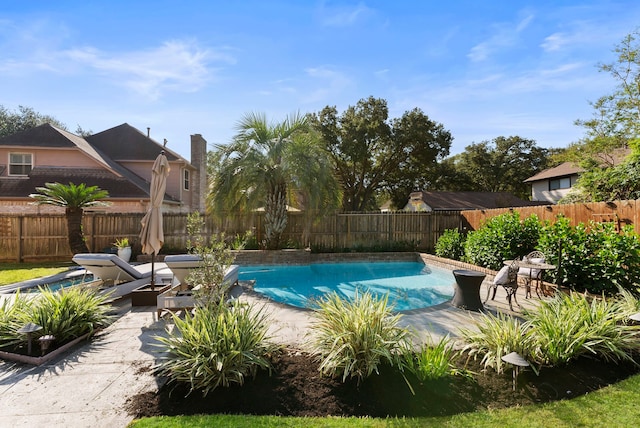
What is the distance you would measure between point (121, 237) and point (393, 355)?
13.4 meters

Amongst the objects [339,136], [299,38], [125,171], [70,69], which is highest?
[339,136]

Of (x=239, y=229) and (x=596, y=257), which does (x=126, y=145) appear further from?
(x=596, y=257)

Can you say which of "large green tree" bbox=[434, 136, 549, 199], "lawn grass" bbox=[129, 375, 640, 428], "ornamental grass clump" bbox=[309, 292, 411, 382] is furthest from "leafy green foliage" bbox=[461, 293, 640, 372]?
"large green tree" bbox=[434, 136, 549, 199]

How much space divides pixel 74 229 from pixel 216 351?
11508mm

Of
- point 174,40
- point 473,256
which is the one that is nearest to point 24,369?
point 174,40

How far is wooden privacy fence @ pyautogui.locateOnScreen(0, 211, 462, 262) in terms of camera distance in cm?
1251

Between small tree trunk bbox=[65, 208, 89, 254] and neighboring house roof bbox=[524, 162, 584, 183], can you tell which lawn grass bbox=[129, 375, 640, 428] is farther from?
neighboring house roof bbox=[524, 162, 584, 183]

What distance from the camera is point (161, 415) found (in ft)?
8.91

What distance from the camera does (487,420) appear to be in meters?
2.68

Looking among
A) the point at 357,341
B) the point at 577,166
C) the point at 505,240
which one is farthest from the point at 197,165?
the point at 577,166

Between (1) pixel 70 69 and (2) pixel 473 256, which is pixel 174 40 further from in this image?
(2) pixel 473 256

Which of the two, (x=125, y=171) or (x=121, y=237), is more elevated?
(x=125, y=171)

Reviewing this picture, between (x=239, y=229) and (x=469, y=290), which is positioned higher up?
(x=239, y=229)

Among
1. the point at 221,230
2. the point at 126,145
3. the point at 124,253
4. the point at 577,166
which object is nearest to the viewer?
the point at 124,253
